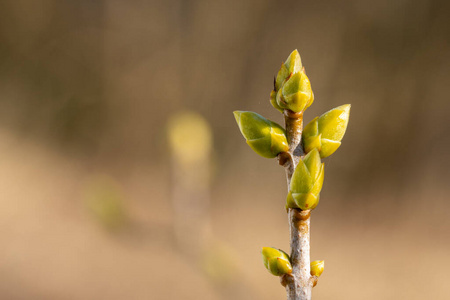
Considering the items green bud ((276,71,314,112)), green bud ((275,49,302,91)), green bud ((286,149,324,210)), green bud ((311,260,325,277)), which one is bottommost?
green bud ((311,260,325,277))

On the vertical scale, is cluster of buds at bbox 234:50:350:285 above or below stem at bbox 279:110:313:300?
above

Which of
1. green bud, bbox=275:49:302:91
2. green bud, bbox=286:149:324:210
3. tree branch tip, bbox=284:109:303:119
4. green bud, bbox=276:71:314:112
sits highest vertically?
green bud, bbox=275:49:302:91

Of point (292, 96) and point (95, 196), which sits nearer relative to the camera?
point (292, 96)

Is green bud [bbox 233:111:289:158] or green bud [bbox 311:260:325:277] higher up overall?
green bud [bbox 233:111:289:158]

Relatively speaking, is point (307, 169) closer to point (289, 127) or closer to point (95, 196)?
point (289, 127)

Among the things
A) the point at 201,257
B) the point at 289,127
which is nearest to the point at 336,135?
the point at 289,127

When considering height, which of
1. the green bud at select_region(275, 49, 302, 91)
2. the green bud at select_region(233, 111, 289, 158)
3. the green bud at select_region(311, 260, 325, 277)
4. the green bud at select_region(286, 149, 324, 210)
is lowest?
the green bud at select_region(311, 260, 325, 277)
